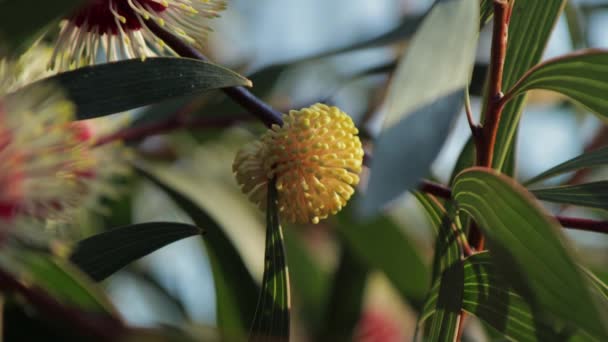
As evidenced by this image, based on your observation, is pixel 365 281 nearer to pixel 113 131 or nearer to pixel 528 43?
pixel 113 131

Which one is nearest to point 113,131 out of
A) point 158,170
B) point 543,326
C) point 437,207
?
point 158,170

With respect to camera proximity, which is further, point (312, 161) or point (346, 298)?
point (346, 298)

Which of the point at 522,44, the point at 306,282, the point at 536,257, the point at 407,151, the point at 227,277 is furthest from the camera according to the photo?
the point at 306,282

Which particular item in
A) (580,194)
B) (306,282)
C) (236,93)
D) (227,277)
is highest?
(236,93)

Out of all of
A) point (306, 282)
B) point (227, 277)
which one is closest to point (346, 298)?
point (306, 282)

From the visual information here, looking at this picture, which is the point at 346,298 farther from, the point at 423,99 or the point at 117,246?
the point at 423,99

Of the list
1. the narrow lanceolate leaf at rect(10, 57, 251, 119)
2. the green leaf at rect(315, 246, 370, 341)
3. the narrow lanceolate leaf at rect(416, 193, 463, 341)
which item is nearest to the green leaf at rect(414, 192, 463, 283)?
the narrow lanceolate leaf at rect(416, 193, 463, 341)
